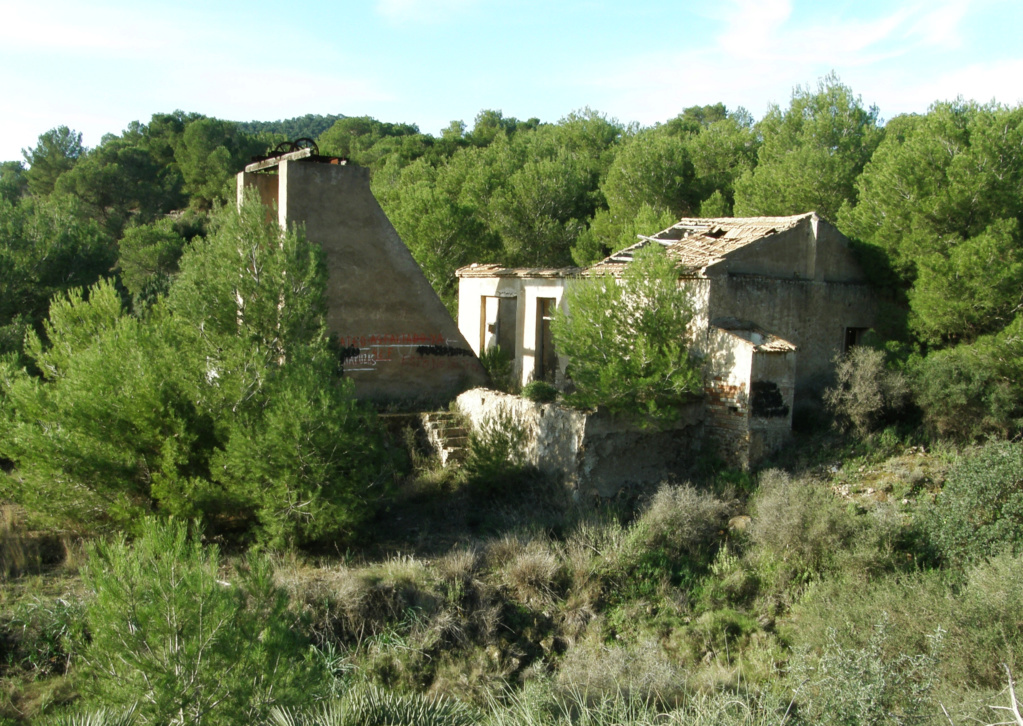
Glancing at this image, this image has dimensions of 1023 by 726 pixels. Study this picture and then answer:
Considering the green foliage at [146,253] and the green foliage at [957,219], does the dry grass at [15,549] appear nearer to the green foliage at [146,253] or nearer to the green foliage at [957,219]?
the green foliage at [957,219]

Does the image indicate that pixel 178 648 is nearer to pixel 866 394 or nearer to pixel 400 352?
pixel 400 352

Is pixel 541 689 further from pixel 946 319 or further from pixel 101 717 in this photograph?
pixel 946 319

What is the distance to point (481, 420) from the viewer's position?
13500 mm

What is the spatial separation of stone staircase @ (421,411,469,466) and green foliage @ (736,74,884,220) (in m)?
9.82

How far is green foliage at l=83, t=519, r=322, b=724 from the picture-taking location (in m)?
4.72

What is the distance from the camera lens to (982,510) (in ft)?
31.5

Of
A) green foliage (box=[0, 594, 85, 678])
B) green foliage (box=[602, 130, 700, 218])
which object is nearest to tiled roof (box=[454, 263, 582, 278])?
green foliage (box=[602, 130, 700, 218])

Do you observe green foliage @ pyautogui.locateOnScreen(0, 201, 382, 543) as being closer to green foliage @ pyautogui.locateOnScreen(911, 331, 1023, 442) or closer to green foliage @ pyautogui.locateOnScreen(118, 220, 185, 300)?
green foliage @ pyautogui.locateOnScreen(911, 331, 1023, 442)

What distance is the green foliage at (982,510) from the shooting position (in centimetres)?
929

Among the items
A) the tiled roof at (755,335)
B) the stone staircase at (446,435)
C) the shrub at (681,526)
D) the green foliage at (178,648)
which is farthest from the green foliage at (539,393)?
the green foliage at (178,648)

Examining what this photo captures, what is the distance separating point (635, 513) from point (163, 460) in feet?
21.6

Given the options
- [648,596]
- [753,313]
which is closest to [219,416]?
[648,596]

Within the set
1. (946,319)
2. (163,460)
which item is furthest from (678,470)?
(163,460)

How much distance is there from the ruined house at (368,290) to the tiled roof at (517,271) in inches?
83.6
